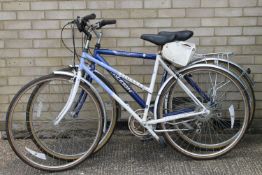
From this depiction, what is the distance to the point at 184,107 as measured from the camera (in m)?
4.52

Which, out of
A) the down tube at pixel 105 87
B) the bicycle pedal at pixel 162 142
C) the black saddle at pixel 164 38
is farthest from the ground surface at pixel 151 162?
the black saddle at pixel 164 38

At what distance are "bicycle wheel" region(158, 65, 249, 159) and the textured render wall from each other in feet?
1.53

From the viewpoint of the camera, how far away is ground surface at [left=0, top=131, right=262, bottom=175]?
4.34 metres

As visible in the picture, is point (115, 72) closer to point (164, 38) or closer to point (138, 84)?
point (138, 84)

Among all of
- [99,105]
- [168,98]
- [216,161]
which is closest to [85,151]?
[99,105]

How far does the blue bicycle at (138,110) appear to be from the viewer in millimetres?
4211

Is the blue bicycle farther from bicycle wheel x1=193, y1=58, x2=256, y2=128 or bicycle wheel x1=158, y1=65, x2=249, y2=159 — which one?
bicycle wheel x1=193, y1=58, x2=256, y2=128

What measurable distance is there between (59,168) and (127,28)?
1.60m

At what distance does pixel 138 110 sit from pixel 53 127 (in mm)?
888

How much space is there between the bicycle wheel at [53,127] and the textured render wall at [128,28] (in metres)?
0.40

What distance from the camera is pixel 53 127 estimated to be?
461cm

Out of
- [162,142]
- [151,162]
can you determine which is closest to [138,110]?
[162,142]

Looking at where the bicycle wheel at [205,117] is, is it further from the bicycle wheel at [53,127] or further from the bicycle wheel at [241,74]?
the bicycle wheel at [53,127]

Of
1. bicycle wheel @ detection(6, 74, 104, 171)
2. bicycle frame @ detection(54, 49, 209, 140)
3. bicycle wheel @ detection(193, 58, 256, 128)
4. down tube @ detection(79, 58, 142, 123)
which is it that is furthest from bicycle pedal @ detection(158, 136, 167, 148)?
bicycle wheel @ detection(193, 58, 256, 128)
